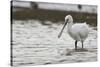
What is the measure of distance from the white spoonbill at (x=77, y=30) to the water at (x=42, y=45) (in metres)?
0.06

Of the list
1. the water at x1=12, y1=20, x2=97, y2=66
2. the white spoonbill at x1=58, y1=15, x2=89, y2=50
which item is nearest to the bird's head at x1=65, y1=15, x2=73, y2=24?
the white spoonbill at x1=58, y1=15, x2=89, y2=50

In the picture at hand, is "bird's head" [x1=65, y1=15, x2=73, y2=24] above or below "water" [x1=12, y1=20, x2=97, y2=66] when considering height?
above

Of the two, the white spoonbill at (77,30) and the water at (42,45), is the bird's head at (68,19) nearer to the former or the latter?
the white spoonbill at (77,30)

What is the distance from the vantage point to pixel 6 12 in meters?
2.34

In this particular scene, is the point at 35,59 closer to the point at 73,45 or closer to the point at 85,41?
the point at 73,45

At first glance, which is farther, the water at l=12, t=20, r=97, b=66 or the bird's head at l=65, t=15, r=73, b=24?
the bird's head at l=65, t=15, r=73, b=24

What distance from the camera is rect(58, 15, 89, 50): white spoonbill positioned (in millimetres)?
2615

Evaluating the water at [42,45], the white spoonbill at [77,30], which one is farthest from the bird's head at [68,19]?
the water at [42,45]

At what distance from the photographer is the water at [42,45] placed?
2.38 meters

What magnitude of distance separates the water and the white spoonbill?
6 centimetres

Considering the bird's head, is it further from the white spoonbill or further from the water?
the water

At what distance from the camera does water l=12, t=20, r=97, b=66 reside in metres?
2.38

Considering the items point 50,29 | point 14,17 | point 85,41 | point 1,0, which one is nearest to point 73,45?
point 85,41

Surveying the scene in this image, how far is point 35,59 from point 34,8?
1.98 ft
